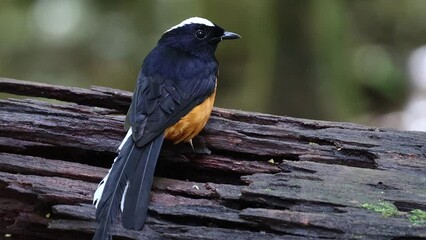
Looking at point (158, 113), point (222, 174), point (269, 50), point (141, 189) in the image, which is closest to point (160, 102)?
point (158, 113)

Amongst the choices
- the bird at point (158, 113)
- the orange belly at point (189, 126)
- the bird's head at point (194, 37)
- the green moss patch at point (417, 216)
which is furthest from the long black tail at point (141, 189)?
the green moss patch at point (417, 216)

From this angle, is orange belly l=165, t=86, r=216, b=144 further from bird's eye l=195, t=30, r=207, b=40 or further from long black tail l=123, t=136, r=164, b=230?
bird's eye l=195, t=30, r=207, b=40

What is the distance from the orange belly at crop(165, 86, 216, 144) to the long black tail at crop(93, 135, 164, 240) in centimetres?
16

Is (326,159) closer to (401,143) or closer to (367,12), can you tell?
(401,143)

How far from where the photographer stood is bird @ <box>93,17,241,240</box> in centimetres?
332

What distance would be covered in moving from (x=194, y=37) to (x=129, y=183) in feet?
4.85

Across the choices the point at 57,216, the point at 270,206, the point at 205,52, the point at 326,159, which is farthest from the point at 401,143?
the point at 57,216

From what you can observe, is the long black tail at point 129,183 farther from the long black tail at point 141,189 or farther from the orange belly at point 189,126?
the orange belly at point 189,126

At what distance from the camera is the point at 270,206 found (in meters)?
3.31

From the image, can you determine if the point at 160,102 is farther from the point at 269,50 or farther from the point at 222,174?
the point at 269,50

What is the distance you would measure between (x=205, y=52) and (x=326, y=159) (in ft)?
3.96

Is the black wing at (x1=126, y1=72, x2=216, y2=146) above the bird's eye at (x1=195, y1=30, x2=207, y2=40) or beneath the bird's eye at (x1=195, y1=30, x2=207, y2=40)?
beneath

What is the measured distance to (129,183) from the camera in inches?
135

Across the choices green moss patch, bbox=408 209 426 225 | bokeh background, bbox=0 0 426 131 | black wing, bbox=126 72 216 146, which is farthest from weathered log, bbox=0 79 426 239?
bokeh background, bbox=0 0 426 131
